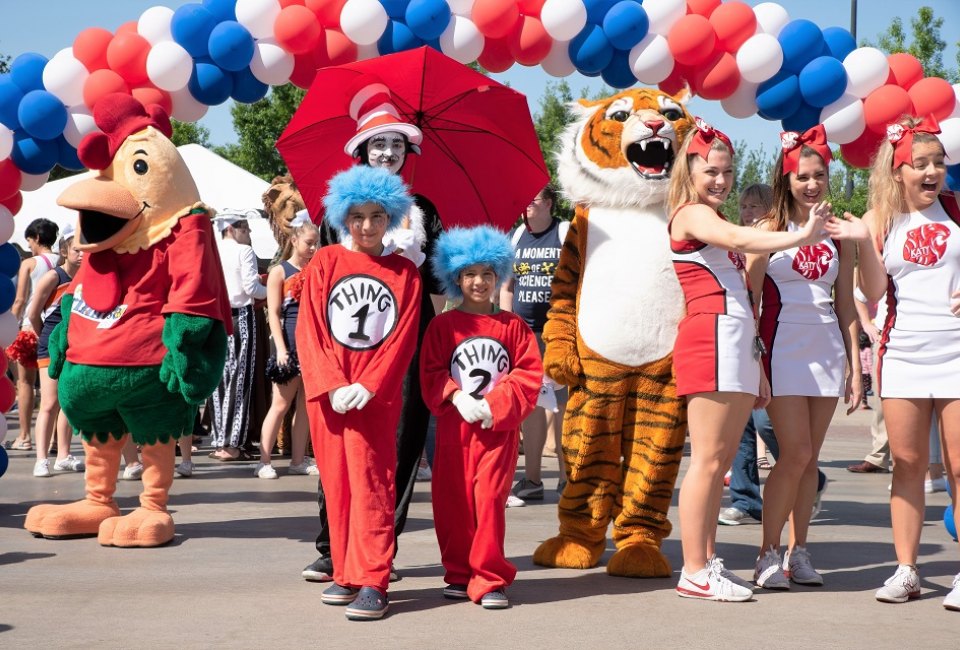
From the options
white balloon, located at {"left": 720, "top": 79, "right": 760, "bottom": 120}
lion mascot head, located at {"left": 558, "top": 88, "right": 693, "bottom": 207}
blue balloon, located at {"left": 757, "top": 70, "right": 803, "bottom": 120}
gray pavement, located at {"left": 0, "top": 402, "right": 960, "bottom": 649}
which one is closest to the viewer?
gray pavement, located at {"left": 0, "top": 402, "right": 960, "bottom": 649}

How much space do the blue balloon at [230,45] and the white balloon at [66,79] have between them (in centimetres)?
73

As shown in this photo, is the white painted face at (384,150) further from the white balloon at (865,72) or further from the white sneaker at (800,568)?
the white balloon at (865,72)

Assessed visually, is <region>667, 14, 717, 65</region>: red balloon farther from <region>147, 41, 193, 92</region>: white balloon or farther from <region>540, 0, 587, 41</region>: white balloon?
<region>147, 41, 193, 92</region>: white balloon

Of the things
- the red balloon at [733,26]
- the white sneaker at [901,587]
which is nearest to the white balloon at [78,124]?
the red balloon at [733,26]

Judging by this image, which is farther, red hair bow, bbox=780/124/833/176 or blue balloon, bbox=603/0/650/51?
blue balloon, bbox=603/0/650/51

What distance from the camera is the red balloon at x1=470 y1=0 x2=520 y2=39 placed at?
654cm

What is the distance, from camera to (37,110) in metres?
6.34

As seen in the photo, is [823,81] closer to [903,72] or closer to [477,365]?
[903,72]

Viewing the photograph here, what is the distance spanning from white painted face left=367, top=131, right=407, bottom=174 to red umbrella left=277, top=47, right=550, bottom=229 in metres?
0.17

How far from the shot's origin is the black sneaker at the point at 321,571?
16.6ft

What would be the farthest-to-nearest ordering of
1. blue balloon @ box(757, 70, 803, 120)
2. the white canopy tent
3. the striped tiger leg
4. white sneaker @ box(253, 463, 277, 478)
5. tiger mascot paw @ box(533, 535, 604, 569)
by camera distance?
the white canopy tent < white sneaker @ box(253, 463, 277, 478) < blue balloon @ box(757, 70, 803, 120) < tiger mascot paw @ box(533, 535, 604, 569) < the striped tiger leg

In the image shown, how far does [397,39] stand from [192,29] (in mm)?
1149

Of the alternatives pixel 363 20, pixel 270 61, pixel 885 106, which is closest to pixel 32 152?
pixel 270 61

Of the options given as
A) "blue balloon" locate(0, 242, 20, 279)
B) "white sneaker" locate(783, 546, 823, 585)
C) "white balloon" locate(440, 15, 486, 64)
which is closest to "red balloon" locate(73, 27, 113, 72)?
"blue balloon" locate(0, 242, 20, 279)
